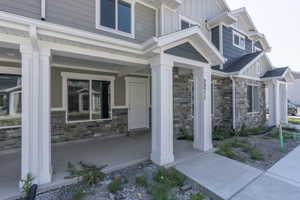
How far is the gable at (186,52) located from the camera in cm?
464

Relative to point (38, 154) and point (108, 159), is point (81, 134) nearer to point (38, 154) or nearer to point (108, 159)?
point (108, 159)

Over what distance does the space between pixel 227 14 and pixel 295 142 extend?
658 centimetres

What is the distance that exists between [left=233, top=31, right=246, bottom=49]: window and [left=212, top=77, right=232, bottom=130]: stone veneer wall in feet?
9.12

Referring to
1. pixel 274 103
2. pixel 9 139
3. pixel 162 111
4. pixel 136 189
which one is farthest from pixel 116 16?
pixel 274 103

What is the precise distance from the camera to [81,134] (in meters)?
6.46

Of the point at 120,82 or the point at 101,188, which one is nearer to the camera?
the point at 101,188

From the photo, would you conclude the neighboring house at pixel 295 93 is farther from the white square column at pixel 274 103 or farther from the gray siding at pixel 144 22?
the gray siding at pixel 144 22

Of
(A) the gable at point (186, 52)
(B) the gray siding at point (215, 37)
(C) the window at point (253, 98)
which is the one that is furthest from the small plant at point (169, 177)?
(C) the window at point (253, 98)

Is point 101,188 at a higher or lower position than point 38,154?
lower

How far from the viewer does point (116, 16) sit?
15.5ft

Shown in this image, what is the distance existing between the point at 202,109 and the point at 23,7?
5199 mm


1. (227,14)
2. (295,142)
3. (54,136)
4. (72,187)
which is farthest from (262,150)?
(54,136)

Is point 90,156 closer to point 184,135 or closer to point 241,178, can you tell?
point 241,178

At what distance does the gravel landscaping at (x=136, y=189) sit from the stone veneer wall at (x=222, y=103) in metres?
5.53
